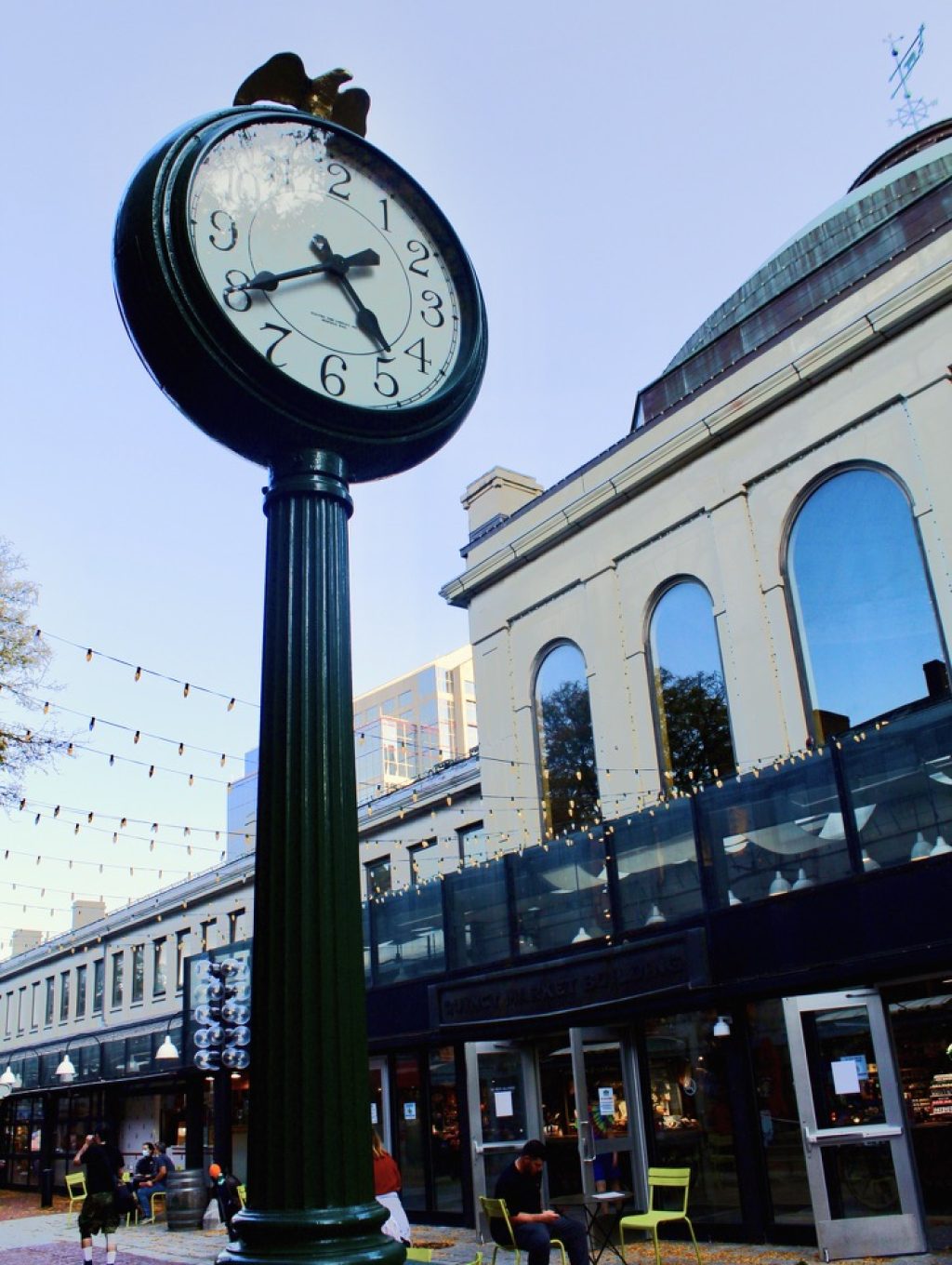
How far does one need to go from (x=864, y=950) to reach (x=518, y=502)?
39.8 ft

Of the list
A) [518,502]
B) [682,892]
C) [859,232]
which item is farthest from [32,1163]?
[859,232]

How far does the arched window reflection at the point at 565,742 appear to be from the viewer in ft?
55.8

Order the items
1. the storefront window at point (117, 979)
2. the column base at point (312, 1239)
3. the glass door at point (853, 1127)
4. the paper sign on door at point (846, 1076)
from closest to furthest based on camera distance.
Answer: the column base at point (312, 1239) → the glass door at point (853, 1127) → the paper sign on door at point (846, 1076) → the storefront window at point (117, 979)

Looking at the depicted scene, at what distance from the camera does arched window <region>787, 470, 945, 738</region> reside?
525 inches

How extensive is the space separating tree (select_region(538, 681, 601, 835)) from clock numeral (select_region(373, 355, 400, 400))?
13409 mm

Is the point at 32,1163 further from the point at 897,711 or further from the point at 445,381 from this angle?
the point at 445,381

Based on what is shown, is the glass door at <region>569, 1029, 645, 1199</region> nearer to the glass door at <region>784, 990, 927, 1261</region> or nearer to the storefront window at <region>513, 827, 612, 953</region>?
the storefront window at <region>513, 827, 612, 953</region>

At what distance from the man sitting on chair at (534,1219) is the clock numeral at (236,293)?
25.2 feet

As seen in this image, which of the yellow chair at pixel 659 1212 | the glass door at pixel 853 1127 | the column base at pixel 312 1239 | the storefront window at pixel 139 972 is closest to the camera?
the column base at pixel 312 1239

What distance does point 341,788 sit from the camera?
2.75m

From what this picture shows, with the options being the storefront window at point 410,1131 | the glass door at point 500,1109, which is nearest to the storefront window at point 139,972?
the storefront window at point 410,1131

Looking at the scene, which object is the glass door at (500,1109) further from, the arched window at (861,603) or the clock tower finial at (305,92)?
the clock tower finial at (305,92)

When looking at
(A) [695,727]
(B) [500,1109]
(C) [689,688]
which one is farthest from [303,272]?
(B) [500,1109]

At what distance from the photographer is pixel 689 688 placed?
15.8m
